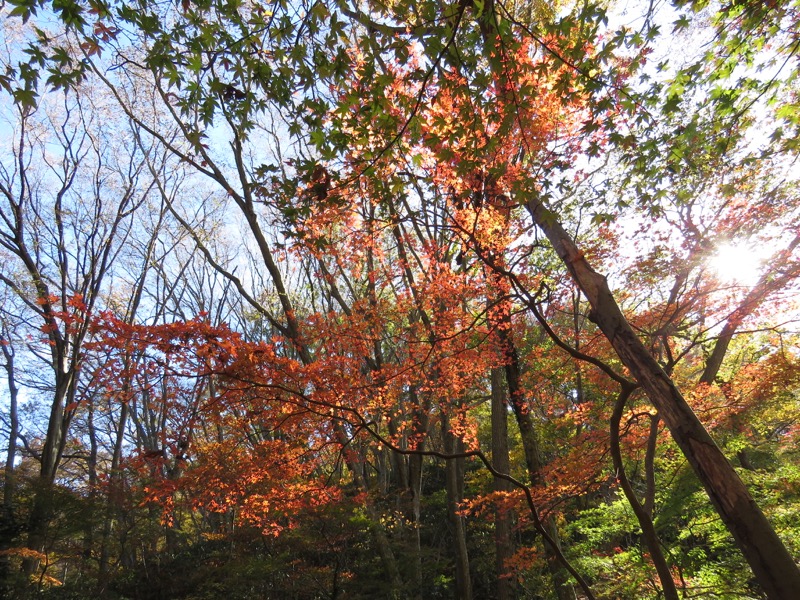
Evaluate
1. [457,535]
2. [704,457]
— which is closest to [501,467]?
[457,535]

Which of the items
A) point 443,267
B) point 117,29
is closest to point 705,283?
point 443,267

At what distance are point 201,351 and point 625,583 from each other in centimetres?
633

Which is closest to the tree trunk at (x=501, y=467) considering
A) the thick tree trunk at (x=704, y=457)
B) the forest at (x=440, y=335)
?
the forest at (x=440, y=335)

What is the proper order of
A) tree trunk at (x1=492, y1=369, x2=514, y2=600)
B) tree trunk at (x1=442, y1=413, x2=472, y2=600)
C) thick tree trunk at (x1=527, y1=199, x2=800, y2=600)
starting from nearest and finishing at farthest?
thick tree trunk at (x1=527, y1=199, x2=800, y2=600)
tree trunk at (x1=492, y1=369, x2=514, y2=600)
tree trunk at (x1=442, y1=413, x2=472, y2=600)

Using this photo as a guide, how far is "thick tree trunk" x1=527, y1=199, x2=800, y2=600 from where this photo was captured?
2258 millimetres

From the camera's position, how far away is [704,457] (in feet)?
8.67

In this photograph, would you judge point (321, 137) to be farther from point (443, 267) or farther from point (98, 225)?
point (98, 225)

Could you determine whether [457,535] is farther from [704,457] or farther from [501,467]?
[704,457]

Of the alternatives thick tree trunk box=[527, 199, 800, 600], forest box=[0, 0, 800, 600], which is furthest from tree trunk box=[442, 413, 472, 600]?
thick tree trunk box=[527, 199, 800, 600]

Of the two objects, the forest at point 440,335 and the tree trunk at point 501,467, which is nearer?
the forest at point 440,335

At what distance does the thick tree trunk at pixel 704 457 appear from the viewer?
2258 millimetres

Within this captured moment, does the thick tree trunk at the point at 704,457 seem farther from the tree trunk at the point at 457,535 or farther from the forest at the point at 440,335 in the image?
the tree trunk at the point at 457,535

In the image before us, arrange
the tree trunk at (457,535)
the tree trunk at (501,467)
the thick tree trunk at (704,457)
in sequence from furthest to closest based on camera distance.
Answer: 1. the tree trunk at (457,535)
2. the tree trunk at (501,467)
3. the thick tree trunk at (704,457)

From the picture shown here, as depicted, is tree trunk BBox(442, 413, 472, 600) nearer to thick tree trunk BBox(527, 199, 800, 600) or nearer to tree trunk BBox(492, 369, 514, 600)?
tree trunk BBox(492, 369, 514, 600)
